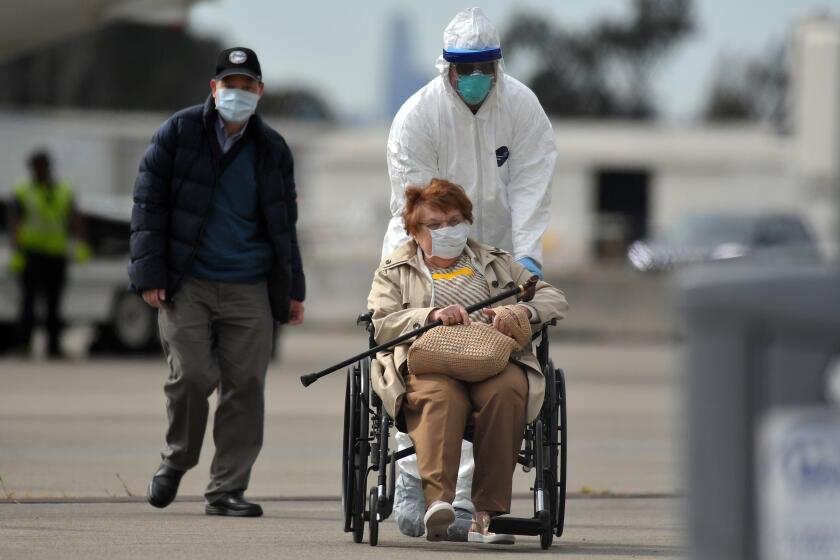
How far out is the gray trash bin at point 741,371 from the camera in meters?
3.38

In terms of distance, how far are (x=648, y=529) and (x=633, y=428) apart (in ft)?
16.2

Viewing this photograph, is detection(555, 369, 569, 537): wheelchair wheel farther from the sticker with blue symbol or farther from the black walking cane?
the sticker with blue symbol

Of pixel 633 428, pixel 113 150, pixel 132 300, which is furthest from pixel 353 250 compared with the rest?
pixel 633 428

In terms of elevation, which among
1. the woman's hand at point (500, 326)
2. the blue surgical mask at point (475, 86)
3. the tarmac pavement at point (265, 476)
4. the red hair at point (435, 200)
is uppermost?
the blue surgical mask at point (475, 86)

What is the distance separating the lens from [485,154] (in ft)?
23.2

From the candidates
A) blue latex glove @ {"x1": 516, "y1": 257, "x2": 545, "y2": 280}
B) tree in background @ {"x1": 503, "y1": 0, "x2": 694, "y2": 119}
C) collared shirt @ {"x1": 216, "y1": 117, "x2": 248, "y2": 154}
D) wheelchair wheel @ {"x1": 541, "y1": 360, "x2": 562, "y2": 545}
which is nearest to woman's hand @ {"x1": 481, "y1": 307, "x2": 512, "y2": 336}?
wheelchair wheel @ {"x1": 541, "y1": 360, "x2": 562, "y2": 545}

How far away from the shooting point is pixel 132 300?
1802 cm

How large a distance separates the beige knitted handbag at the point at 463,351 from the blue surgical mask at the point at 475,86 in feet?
3.27

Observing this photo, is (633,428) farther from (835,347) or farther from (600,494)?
(835,347)

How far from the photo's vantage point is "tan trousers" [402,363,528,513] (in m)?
6.22

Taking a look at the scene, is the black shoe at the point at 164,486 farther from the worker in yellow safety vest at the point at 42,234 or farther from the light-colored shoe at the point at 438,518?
the worker in yellow safety vest at the point at 42,234

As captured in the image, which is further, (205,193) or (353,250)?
(353,250)

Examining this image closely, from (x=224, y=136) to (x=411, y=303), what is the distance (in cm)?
136

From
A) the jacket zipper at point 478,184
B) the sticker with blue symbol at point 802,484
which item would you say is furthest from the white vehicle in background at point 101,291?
the sticker with blue symbol at point 802,484
